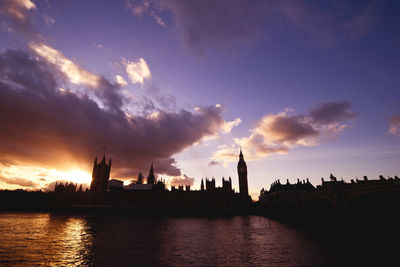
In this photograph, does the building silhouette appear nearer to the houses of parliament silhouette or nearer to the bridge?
the houses of parliament silhouette

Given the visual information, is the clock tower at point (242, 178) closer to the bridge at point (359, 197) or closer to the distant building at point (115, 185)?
the bridge at point (359, 197)

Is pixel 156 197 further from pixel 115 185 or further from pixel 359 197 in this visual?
pixel 359 197

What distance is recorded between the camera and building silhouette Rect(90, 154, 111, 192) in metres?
158

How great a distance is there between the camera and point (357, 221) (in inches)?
1977

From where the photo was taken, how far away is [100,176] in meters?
161

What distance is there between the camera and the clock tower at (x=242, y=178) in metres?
153

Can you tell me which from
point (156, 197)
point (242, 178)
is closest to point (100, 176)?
point (156, 197)

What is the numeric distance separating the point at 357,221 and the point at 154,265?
5326 centimetres

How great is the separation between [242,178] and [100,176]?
110364 millimetres

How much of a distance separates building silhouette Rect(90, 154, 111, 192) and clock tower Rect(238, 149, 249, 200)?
105 meters

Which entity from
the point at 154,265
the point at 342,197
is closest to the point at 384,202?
the point at 342,197

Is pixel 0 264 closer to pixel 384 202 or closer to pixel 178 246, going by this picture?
pixel 178 246

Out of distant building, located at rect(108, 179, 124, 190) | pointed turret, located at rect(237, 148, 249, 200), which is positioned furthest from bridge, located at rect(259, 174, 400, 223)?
distant building, located at rect(108, 179, 124, 190)

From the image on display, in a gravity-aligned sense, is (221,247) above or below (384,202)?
below
